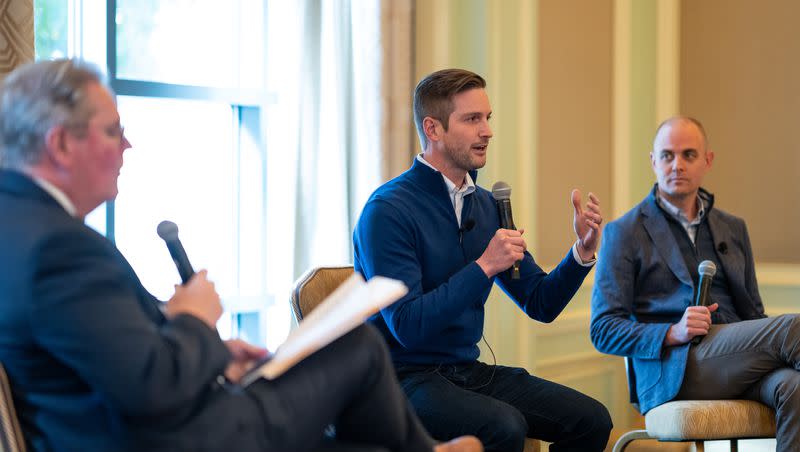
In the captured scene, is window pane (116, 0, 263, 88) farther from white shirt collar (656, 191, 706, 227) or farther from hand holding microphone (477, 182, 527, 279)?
white shirt collar (656, 191, 706, 227)

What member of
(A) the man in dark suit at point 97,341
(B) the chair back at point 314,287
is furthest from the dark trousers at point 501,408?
(A) the man in dark suit at point 97,341

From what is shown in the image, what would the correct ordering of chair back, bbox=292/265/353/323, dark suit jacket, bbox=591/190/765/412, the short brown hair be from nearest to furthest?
1. chair back, bbox=292/265/353/323
2. the short brown hair
3. dark suit jacket, bbox=591/190/765/412

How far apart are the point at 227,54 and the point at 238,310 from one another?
0.92 meters

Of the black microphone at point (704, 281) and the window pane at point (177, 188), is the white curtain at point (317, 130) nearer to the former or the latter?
the window pane at point (177, 188)

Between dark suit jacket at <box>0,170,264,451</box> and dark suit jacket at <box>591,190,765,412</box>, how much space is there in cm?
168

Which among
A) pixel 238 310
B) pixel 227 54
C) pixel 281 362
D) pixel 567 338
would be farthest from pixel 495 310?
pixel 281 362

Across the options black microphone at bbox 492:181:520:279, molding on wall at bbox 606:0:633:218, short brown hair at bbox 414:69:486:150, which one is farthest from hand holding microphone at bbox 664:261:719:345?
molding on wall at bbox 606:0:633:218

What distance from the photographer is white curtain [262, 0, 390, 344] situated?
3.13 m

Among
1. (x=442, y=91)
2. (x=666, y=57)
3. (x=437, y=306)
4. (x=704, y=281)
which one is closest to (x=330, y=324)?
(x=437, y=306)

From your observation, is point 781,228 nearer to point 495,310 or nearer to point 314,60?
point 495,310

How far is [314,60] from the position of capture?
3252 millimetres

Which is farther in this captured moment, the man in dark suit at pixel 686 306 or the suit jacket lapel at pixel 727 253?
the suit jacket lapel at pixel 727 253

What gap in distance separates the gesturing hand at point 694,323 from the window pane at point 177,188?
1.52 m

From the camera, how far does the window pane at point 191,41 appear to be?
9.78 feet
